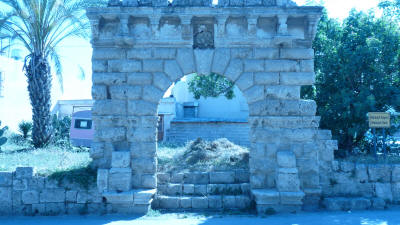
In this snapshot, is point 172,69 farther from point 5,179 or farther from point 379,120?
point 379,120

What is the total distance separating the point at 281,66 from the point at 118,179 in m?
4.19

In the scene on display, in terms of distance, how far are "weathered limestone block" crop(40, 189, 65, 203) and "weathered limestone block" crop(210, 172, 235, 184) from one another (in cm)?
328

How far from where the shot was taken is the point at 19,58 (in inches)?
499

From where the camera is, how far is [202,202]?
6918 mm

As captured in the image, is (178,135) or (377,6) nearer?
(377,6)

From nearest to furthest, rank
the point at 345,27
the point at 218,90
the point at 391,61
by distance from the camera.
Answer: the point at 391,61
the point at 345,27
the point at 218,90

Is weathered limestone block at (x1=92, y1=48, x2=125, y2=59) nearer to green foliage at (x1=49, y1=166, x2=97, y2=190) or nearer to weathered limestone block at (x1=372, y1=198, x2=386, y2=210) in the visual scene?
green foliage at (x1=49, y1=166, x2=97, y2=190)

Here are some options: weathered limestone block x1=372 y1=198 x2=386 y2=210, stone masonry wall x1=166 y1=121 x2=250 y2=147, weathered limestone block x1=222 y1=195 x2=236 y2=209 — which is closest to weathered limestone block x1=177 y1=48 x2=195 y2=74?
weathered limestone block x1=222 y1=195 x2=236 y2=209

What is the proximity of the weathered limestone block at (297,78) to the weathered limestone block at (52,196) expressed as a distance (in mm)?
5232

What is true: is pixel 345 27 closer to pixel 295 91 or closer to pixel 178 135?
pixel 295 91

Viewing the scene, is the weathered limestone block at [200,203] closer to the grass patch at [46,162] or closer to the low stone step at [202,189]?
the low stone step at [202,189]

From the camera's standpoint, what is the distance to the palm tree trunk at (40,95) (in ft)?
39.8

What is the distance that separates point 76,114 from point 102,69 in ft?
34.4

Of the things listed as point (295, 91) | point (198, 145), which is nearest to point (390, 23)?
point (295, 91)
